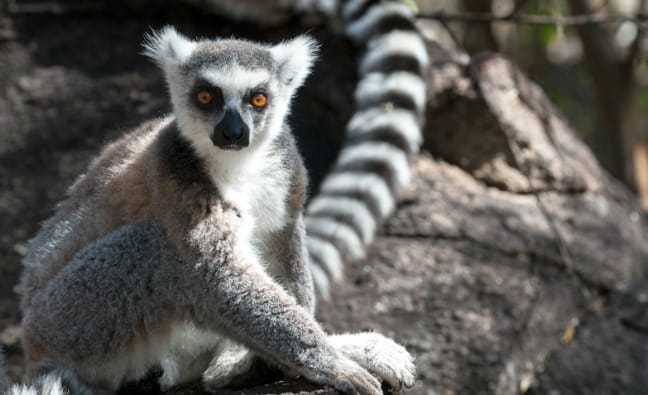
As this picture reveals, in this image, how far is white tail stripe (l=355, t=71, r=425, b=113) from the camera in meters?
7.01

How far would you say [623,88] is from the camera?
10.3m

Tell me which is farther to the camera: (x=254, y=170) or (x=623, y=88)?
(x=623, y=88)

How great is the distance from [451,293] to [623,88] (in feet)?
15.4

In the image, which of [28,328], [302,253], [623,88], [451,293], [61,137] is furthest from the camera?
[623,88]

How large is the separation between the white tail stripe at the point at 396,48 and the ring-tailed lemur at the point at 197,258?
2.46 meters

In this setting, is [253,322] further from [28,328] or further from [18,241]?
[18,241]

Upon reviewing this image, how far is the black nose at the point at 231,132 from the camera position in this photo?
4.27 meters

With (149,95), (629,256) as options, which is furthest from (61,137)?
(629,256)

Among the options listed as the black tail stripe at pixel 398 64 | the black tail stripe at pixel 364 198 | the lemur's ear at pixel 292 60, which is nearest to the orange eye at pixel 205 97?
the lemur's ear at pixel 292 60

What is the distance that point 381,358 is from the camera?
4.51 m

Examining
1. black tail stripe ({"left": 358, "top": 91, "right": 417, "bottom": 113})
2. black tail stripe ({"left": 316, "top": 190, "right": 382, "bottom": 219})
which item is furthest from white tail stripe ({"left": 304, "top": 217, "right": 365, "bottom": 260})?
black tail stripe ({"left": 358, "top": 91, "right": 417, "bottom": 113})

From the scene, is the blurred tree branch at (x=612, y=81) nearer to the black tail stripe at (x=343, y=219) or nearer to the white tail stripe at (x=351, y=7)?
the white tail stripe at (x=351, y=7)

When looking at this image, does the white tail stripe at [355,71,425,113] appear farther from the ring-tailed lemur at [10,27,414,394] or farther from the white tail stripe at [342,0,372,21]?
the ring-tailed lemur at [10,27,414,394]

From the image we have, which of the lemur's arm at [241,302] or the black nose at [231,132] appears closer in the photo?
the lemur's arm at [241,302]
